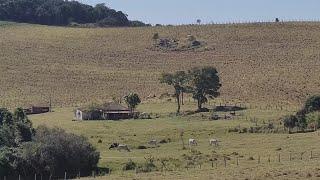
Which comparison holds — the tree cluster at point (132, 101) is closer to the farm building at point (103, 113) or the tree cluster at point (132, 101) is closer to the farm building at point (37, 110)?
the farm building at point (103, 113)

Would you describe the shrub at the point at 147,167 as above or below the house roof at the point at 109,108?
below

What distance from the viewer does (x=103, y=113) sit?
88.8 meters

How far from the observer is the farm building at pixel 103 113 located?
87.8 meters

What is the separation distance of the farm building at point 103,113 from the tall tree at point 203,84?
844cm

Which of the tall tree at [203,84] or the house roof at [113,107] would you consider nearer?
the house roof at [113,107]

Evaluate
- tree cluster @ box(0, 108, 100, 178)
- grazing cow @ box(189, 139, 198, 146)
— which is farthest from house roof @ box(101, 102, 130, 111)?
tree cluster @ box(0, 108, 100, 178)

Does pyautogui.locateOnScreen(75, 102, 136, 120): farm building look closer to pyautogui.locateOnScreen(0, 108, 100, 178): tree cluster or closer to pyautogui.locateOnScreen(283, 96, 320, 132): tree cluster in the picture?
pyautogui.locateOnScreen(283, 96, 320, 132): tree cluster

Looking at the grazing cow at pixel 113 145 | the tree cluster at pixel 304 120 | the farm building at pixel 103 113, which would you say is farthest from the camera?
the farm building at pixel 103 113

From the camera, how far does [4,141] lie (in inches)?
2343

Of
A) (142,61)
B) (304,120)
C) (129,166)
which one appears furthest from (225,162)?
(142,61)

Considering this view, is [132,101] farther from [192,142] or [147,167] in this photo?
[147,167]

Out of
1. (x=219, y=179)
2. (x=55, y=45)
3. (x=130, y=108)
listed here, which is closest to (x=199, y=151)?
(x=219, y=179)

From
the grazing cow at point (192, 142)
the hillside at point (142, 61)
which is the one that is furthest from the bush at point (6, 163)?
the hillside at point (142, 61)

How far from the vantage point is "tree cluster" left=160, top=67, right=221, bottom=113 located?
91562mm
